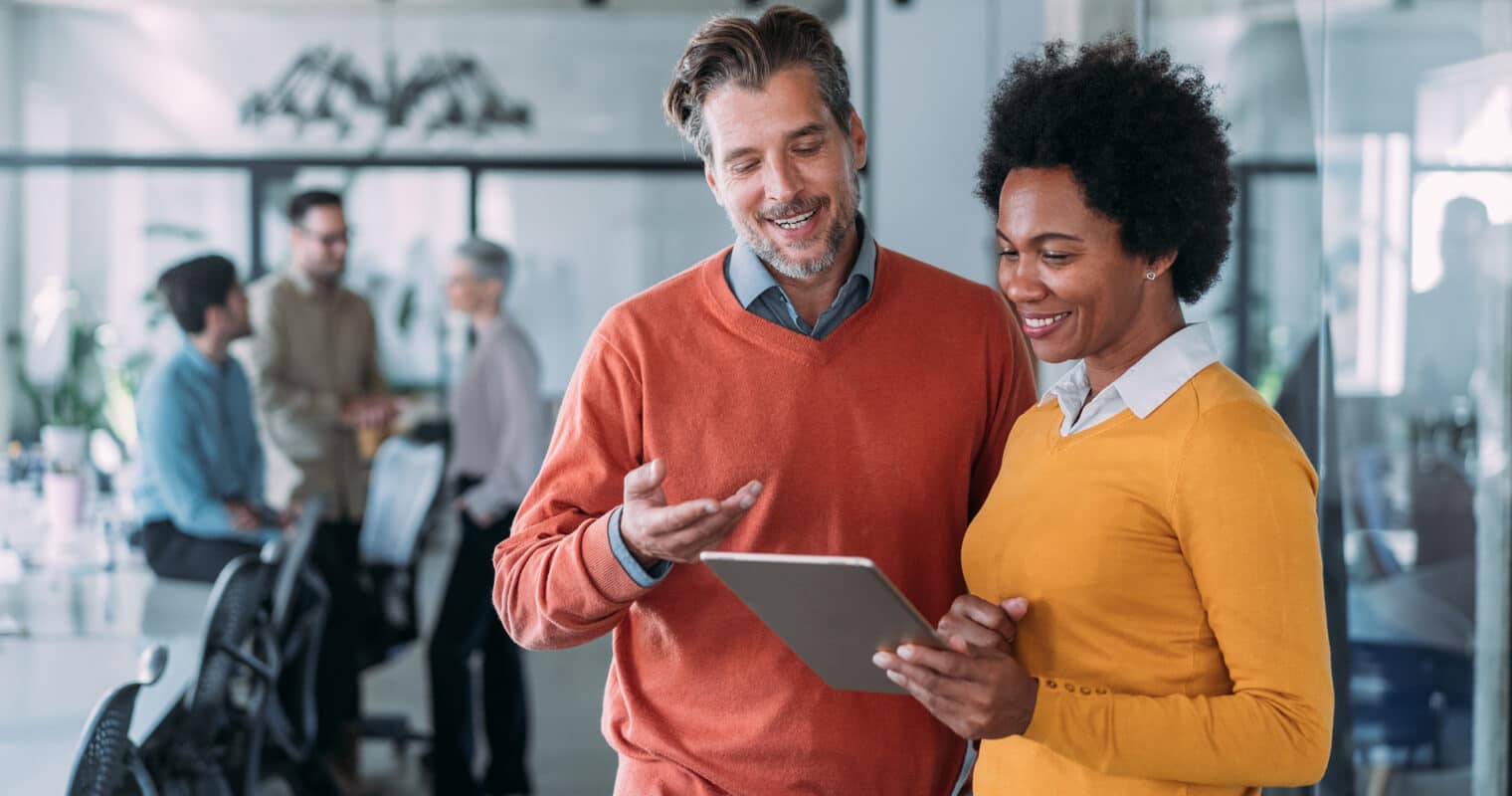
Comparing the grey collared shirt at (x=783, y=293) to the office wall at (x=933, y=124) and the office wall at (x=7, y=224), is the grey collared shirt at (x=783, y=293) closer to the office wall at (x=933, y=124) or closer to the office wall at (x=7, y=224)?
the office wall at (x=933, y=124)

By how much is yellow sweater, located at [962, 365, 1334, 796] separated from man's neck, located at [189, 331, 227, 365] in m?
3.38

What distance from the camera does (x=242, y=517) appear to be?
3.99m

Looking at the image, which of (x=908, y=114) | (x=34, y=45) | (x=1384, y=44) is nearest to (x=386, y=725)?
(x=908, y=114)

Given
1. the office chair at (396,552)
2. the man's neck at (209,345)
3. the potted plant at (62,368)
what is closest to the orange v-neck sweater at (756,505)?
the man's neck at (209,345)

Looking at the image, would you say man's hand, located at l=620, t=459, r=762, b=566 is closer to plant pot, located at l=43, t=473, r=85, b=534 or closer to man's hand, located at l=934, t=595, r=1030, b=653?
man's hand, located at l=934, t=595, r=1030, b=653

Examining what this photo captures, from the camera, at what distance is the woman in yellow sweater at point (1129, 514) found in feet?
3.82

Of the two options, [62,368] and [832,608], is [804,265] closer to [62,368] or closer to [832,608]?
[832,608]

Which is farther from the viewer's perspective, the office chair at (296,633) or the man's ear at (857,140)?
the office chair at (296,633)

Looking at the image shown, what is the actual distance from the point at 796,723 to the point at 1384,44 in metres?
1.81

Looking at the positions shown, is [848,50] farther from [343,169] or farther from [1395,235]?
[1395,235]

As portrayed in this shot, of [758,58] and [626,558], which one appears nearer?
[626,558]

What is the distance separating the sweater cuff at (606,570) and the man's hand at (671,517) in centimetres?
4

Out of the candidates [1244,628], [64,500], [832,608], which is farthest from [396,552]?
[1244,628]

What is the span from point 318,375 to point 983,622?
4248 mm
